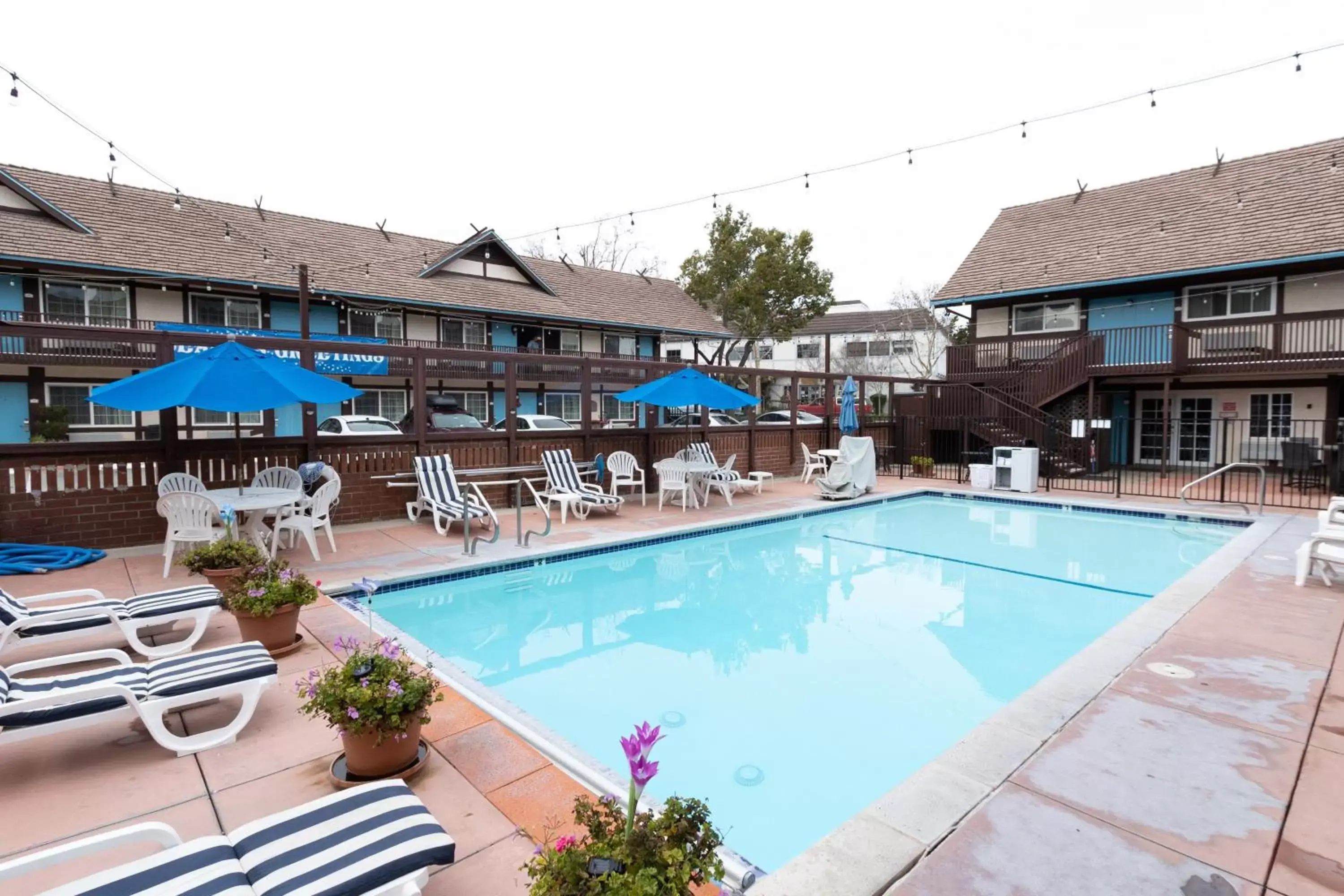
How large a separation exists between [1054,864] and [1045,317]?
64.1ft

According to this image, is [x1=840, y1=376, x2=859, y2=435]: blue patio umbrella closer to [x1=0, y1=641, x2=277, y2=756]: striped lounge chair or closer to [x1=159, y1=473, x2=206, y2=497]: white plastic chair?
[x1=159, y1=473, x2=206, y2=497]: white plastic chair

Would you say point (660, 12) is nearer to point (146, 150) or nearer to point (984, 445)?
point (146, 150)

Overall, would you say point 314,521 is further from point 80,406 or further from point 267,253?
point 267,253

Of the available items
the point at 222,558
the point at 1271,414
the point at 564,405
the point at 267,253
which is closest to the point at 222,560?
the point at 222,558

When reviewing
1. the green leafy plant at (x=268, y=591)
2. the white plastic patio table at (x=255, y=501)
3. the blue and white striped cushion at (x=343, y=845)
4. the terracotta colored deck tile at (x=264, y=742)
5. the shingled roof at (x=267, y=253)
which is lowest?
the terracotta colored deck tile at (x=264, y=742)

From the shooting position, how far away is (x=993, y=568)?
789 centimetres

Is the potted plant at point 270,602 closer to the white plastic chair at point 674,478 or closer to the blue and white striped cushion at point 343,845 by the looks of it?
the blue and white striped cushion at point 343,845

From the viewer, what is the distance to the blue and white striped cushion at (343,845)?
5.80ft

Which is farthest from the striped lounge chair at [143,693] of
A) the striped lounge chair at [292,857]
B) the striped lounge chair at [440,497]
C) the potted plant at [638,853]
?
the striped lounge chair at [440,497]

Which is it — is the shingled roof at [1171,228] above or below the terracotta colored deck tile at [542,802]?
above

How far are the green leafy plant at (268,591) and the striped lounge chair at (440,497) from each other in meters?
3.83

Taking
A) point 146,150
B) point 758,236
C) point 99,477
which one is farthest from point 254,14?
point 758,236

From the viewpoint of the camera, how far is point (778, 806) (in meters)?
3.34

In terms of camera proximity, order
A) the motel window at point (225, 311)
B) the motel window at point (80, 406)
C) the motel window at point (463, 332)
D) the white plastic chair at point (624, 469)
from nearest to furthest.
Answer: the white plastic chair at point (624, 469) < the motel window at point (80, 406) < the motel window at point (225, 311) < the motel window at point (463, 332)
